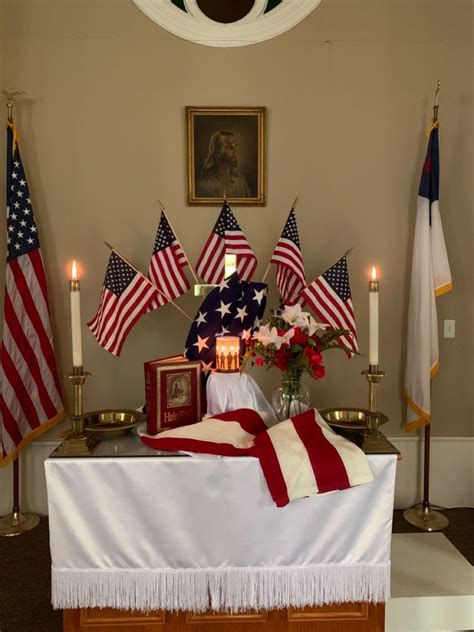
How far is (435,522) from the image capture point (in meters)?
3.06

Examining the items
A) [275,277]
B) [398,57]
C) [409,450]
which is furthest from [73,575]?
[398,57]

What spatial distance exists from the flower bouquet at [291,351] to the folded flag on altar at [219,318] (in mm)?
292

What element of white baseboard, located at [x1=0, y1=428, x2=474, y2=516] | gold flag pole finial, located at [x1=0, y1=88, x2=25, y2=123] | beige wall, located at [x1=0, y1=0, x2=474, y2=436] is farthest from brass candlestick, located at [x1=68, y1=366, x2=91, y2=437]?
gold flag pole finial, located at [x1=0, y1=88, x2=25, y2=123]

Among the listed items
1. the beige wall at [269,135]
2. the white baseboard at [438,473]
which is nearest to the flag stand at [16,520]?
the white baseboard at [438,473]

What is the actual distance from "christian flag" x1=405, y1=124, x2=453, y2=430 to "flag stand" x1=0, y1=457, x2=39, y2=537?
227 cm

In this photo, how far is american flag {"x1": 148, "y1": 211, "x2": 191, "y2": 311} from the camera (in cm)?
283

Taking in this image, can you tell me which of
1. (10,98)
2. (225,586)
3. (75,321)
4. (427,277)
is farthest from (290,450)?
(10,98)

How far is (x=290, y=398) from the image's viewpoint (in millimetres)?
2154

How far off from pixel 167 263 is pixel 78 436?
116 centimetres

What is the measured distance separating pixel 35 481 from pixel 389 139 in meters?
2.88

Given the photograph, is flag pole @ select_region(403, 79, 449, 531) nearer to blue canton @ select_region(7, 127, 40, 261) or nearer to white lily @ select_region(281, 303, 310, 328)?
white lily @ select_region(281, 303, 310, 328)

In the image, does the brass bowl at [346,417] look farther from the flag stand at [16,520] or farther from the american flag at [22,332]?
the flag stand at [16,520]

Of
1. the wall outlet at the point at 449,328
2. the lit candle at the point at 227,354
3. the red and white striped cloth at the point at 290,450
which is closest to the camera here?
the red and white striped cloth at the point at 290,450

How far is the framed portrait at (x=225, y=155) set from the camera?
3.11m
